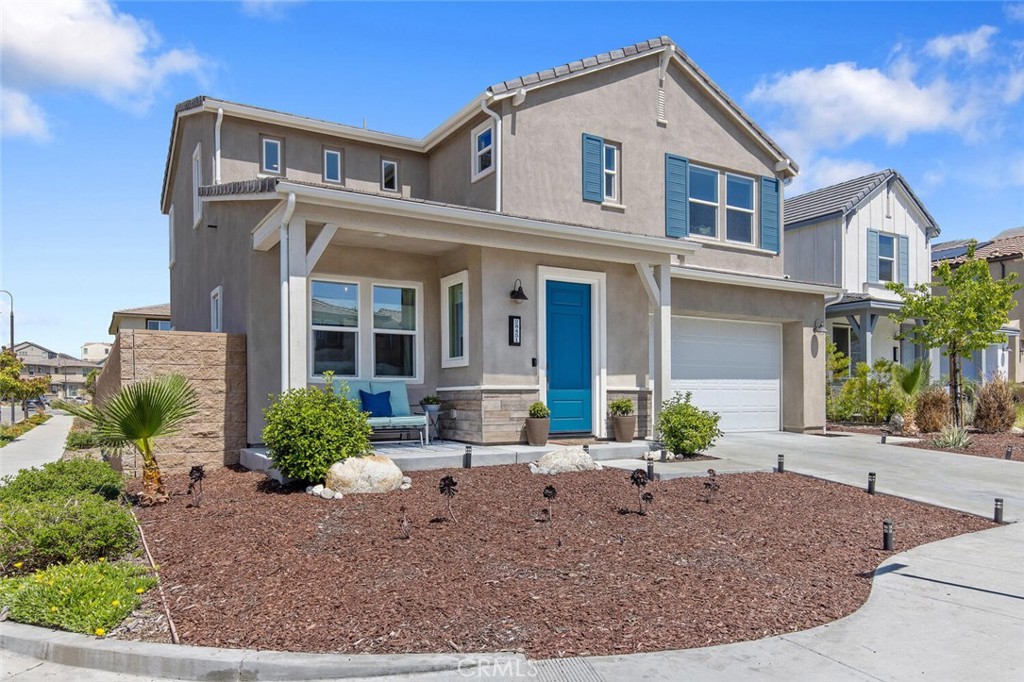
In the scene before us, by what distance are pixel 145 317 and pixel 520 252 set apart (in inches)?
1006

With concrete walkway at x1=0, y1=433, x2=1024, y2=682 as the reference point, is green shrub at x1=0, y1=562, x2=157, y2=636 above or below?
above

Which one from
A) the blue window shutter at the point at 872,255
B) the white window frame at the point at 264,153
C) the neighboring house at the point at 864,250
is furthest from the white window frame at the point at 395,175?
the blue window shutter at the point at 872,255

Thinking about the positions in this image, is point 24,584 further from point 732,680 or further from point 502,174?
point 502,174

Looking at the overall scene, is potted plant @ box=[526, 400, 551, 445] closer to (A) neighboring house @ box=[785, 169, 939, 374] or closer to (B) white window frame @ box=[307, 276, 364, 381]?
(B) white window frame @ box=[307, 276, 364, 381]

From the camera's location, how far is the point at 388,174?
606 inches

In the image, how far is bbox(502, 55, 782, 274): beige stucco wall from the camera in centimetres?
1273

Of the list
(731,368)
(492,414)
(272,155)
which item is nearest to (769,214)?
(731,368)

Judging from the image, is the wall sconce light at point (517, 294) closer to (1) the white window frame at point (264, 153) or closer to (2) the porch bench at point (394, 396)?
(2) the porch bench at point (394, 396)

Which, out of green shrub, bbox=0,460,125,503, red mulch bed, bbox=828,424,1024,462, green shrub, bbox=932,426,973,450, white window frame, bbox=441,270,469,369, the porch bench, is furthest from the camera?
green shrub, bbox=932,426,973,450

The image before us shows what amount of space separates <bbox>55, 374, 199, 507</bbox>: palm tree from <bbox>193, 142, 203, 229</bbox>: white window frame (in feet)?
22.7

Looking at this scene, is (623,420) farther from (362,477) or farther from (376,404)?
(362,477)

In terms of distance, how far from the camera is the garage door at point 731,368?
47.6 feet

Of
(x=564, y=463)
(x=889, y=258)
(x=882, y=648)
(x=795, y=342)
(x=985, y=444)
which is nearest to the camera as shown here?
(x=882, y=648)

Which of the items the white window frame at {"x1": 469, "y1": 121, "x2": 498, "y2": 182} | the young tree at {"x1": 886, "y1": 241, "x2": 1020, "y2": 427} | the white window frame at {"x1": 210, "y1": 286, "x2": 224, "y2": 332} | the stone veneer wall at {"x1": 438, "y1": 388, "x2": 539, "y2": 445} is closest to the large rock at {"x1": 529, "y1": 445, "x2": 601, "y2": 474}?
the stone veneer wall at {"x1": 438, "y1": 388, "x2": 539, "y2": 445}
